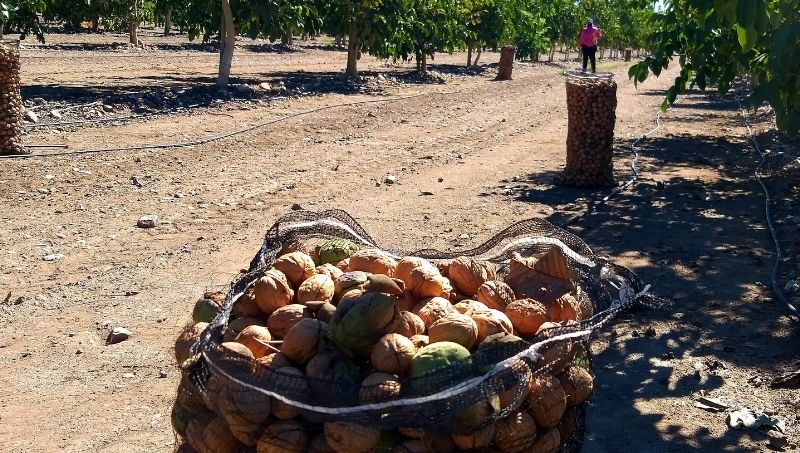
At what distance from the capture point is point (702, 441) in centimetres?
469

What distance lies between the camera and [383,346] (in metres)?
2.98

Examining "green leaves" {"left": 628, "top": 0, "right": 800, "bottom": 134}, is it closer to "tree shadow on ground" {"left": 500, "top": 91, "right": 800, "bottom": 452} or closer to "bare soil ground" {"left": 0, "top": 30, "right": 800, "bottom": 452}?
"tree shadow on ground" {"left": 500, "top": 91, "right": 800, "bottom": 452}

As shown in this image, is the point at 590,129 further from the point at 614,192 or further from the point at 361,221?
the point at 361,221

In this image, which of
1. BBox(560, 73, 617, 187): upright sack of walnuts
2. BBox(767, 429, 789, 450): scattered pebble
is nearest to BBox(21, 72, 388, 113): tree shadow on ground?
BBox(560, 73, 617, 187): upright sack of walnuts

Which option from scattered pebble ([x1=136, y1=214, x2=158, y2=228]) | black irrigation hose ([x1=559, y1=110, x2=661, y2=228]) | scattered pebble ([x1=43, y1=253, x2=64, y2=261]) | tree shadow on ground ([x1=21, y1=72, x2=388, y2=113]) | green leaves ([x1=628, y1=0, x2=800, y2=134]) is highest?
green leaves ([x1=628, y1=0, x2=800, y2=134])

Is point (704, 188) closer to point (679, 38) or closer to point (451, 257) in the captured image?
point (679, 38)

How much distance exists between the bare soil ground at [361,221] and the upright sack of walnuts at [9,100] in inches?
17.2

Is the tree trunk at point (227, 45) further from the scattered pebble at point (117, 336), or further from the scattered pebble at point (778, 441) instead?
the scattered pebble at point (778, 441)

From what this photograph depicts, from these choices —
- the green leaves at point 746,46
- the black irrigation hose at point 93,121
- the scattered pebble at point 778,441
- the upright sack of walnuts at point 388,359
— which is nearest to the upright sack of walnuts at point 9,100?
the black irrigation hose at point 93,121

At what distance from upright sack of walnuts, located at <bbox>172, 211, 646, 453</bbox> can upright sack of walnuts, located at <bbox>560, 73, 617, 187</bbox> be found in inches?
281

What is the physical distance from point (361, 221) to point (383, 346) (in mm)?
6171

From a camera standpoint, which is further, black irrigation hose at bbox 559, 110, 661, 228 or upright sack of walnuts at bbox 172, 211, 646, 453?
black irrigation hose at bbox 559, 110, 661, 228

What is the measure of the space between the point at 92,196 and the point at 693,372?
6885mm

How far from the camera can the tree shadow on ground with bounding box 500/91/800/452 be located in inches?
194
